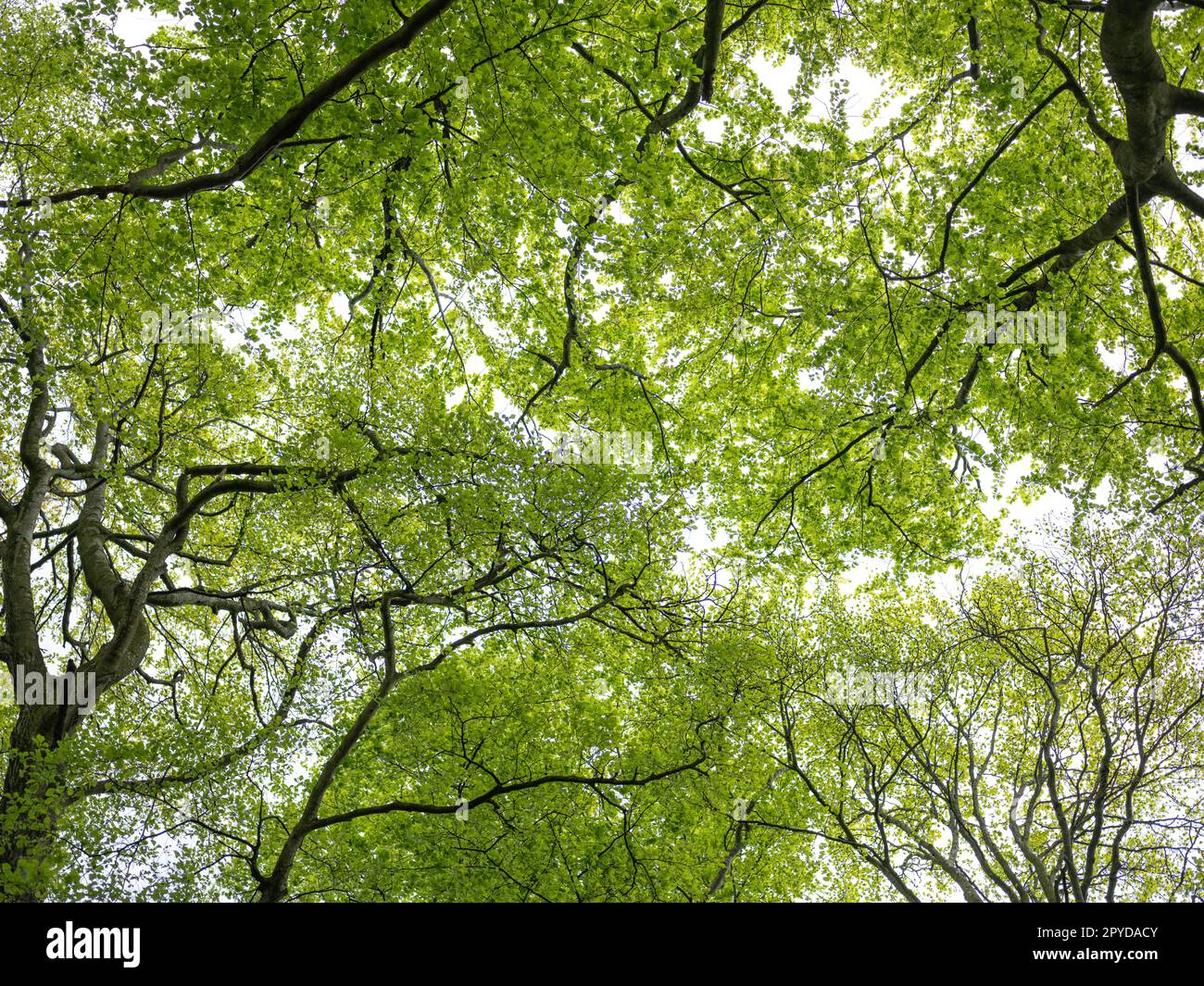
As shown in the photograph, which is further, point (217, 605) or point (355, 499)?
point (217, 605)

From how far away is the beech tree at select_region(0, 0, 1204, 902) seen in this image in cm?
826

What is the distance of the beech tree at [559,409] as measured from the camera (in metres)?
8.26

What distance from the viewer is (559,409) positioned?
1273 cm

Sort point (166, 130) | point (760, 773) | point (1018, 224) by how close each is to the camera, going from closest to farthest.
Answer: point (166, 130)
point (1018, 224)
point (760, 773)

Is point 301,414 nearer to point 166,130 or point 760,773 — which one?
point 166,130

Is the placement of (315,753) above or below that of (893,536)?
below

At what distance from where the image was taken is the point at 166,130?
8109 mm
